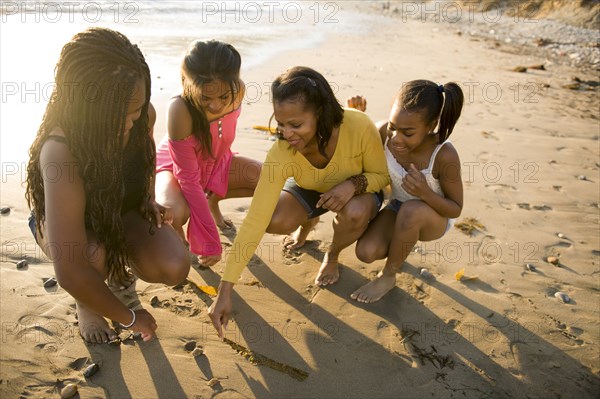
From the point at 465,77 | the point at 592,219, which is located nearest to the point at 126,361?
the point at 592,219

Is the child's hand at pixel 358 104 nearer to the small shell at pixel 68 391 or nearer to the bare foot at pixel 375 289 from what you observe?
the bare foot at pixel 375 289

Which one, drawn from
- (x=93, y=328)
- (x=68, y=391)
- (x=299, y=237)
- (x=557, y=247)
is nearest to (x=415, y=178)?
(x=299, y=237)

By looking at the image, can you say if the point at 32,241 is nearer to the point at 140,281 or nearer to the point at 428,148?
the point at 140,281

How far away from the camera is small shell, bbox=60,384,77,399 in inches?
82.2

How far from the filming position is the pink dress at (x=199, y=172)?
2887 millimetres

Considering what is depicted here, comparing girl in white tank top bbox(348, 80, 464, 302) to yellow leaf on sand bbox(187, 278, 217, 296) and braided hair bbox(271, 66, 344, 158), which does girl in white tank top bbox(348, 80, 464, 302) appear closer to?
braided hair bbox(271, 66, 344, 158)

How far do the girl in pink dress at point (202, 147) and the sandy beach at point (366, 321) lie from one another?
0.29m

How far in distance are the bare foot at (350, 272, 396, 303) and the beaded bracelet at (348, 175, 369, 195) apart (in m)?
0.49

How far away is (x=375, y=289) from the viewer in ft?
9.23

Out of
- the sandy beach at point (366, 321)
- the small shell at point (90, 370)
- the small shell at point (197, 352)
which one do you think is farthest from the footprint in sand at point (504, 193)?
the small shell at point (90, 370)

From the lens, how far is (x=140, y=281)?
284cm

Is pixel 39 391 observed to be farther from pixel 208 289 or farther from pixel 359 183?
pixel 359 183

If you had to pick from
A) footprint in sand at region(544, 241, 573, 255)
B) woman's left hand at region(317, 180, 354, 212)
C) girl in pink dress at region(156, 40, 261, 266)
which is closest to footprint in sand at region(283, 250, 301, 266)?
girl in pink dress at region(156, 40, 261, 266)

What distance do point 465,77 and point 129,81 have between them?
6.61 m
